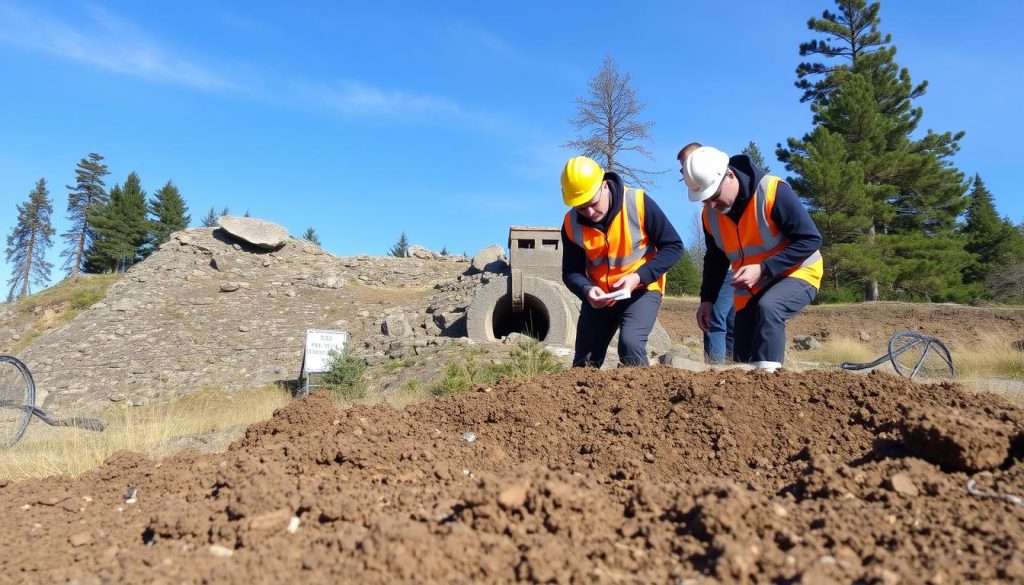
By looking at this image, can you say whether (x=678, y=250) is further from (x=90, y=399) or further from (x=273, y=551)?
(x=90, y=399)

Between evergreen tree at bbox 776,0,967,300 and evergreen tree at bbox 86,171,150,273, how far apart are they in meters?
44.8

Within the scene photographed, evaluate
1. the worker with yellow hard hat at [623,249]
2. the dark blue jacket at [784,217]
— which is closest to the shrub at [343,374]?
the worker with yellow hard hat at [623,249]

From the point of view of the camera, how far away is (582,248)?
493 centimetres

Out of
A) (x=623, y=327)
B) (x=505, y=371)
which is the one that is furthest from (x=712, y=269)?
(x=505, y=371)

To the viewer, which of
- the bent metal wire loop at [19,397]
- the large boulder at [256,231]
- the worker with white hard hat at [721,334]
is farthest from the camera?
the large boulder at [256,231]

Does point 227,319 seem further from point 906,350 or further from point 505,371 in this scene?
point 906,350

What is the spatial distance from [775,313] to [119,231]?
5271cm

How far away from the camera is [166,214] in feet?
159

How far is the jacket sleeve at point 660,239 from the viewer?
464cm

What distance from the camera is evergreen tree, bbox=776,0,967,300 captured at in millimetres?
24562

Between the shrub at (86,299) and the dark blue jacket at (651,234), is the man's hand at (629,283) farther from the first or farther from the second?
the shrub at (86,299)

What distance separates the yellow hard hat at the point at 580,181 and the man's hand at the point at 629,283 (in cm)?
64

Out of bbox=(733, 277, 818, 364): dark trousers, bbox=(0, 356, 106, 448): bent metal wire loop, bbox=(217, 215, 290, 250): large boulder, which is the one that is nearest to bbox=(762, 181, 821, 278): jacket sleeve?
bbox=(733, 277, 818, 364): dark trousers

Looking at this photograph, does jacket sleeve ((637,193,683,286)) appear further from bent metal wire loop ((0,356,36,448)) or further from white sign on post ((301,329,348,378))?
white sign on post ((301,329,348,378))
